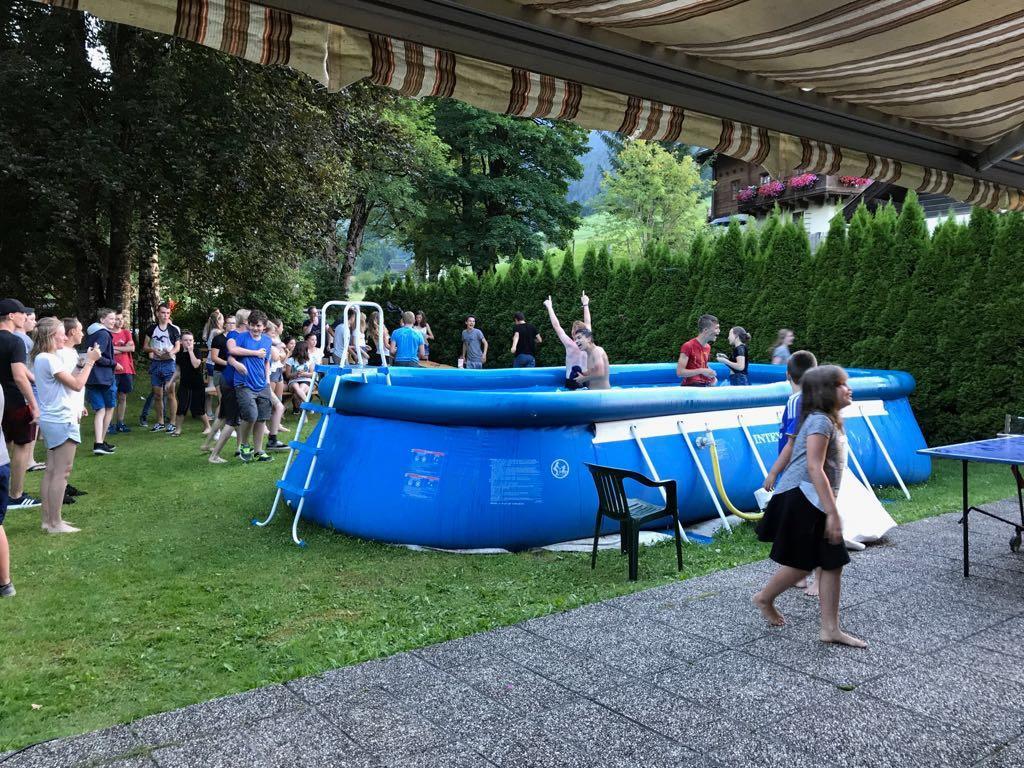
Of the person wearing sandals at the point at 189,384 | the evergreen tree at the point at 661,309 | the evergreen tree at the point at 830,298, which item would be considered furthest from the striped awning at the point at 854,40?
the evergreen tree at the point at 661,309

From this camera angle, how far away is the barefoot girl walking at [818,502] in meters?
4.16

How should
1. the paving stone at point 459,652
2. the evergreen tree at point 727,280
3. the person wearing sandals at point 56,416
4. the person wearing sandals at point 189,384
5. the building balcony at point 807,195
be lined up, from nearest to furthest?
the paving stone at point 459,652
the person wearing sandals at point 56,416
the person wearing sandals at point 189,384
the evergreen tree at point 727,280
the building balcony at point 807,195

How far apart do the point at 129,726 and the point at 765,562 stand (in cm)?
438

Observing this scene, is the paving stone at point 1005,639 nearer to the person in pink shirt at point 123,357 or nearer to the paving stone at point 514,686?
the paving stone at point 514,686

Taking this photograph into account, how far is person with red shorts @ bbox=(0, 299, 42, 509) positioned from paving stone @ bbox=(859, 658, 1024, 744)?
268 inches

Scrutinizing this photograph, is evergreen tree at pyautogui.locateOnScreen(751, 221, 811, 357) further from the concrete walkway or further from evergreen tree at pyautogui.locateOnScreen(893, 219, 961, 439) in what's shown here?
the concrete walkway

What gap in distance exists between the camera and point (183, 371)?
42.4 feet

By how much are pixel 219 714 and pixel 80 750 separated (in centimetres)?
54

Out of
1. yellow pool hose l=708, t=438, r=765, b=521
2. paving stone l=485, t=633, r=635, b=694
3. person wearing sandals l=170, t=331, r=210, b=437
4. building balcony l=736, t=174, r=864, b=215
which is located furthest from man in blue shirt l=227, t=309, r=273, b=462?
building balcony l=736, t=174, r=864, b=215

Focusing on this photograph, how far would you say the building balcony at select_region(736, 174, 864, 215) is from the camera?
29281 millimetres

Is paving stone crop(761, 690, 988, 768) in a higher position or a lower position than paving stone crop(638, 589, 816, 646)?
higher

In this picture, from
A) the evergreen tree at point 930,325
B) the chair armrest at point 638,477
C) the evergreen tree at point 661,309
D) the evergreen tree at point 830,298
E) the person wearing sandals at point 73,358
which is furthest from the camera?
the evergreen tree at point 661,309

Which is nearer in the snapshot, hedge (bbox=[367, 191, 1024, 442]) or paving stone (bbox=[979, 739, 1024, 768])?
paving stone (bbox=[979, 739, 1024, 768])

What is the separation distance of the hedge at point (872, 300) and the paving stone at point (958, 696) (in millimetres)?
7965
